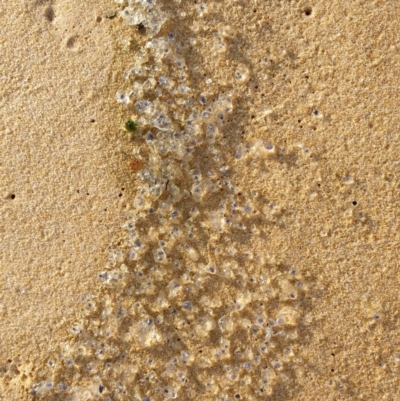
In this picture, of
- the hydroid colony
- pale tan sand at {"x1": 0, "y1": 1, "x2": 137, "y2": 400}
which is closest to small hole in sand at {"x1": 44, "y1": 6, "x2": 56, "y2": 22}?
pale tan sand at {"x1": 0, "y1": 1, "x2": 137, "y2": 400}

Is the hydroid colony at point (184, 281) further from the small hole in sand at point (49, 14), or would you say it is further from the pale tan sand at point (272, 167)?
the small hole in sand at point (49, 14)

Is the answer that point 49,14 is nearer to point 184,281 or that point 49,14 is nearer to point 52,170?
point 52,170

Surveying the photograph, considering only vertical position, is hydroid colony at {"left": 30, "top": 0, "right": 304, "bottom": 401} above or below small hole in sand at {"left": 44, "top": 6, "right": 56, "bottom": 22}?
below

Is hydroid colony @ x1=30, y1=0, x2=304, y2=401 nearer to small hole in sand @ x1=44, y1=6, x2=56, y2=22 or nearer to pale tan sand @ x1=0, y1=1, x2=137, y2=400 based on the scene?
pale tan sand @ x1=0, y1=1, x2=137, y2=400

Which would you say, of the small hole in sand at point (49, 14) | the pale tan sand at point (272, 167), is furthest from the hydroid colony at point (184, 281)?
the small hole in sand at point (49, 14)

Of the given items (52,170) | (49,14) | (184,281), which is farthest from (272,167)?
(49,14)

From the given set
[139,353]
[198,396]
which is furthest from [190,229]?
[198,396]

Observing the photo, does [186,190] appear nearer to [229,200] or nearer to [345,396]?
[229,200]
